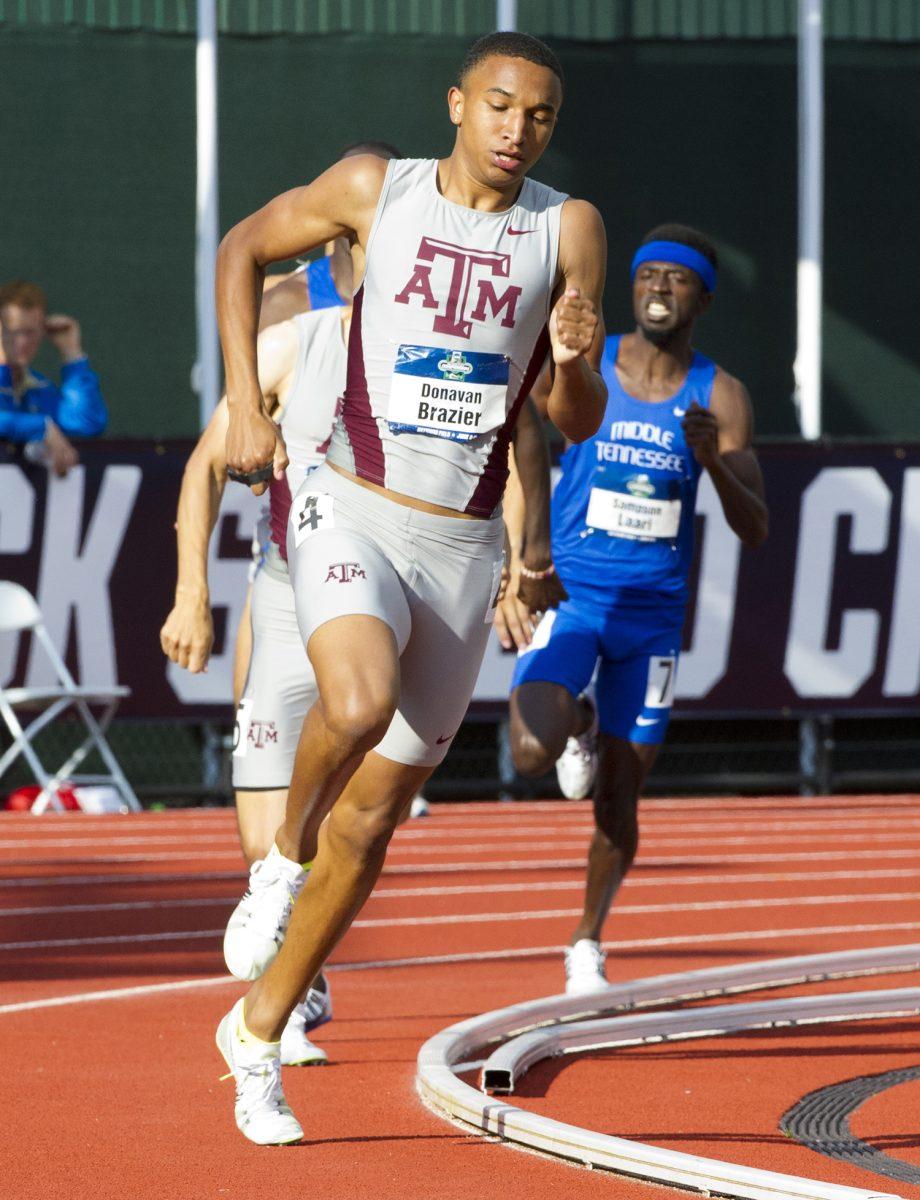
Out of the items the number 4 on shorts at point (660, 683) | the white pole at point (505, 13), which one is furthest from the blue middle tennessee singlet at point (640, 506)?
the white pole at point (505, 13)

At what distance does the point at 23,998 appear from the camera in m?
7.32

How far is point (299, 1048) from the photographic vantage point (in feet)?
19.9

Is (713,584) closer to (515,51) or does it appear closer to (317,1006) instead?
(317,1006)

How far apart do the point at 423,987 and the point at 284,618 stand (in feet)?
7.05

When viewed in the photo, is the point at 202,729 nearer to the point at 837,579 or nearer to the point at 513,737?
the point at 837,579

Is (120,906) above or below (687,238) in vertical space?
below

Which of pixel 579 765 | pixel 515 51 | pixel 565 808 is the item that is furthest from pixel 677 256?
pixel 565 808

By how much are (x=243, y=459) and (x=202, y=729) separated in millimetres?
9362

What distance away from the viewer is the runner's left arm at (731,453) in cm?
741

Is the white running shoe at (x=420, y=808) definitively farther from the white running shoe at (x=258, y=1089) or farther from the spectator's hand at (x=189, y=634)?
the white running shoe at (x=258, y=1089)

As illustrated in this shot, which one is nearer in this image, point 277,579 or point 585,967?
point 277,579

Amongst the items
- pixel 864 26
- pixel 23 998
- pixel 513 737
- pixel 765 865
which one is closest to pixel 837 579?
pixel 765 865

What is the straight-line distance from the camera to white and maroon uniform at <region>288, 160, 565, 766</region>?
15.8 feet

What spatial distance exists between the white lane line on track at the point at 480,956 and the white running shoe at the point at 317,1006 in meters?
1.26
